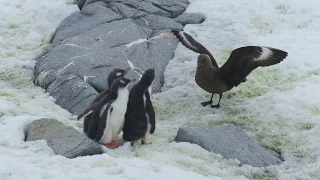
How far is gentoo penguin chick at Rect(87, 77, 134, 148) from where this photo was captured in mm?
6629

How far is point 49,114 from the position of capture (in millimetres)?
7988

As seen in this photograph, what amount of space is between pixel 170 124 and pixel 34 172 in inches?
123

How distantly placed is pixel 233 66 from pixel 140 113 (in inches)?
90.5

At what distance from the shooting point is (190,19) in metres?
12.1

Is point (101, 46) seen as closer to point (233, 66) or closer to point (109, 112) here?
point (233, 66)

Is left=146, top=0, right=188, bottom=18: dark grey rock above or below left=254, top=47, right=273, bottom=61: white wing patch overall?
below

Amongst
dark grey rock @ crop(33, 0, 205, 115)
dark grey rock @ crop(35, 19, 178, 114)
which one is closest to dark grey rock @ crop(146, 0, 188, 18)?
dark grey rock @ crop(33, 0, 205, 115)

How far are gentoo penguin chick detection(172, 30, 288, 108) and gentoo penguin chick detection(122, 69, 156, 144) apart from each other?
187 centimetres

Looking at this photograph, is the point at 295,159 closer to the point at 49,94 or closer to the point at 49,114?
the point at 49,114

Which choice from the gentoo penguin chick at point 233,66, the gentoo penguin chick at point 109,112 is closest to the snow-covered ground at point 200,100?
the gentoo penguin chick at point 109,112

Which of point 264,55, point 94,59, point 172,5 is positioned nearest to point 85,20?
point 94,59

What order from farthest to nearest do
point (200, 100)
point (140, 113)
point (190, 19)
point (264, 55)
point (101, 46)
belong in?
point (190, 19)
point (101, 46)
point (200, 100)
point (264, 55)
point (140, 113)

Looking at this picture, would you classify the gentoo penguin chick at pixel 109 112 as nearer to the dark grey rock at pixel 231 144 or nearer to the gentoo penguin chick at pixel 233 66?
the dark grey rock at pixel 231 144

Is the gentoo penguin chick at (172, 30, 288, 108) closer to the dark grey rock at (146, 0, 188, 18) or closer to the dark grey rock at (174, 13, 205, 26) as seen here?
the dark grey rock at (174, 13, 205, 26)
